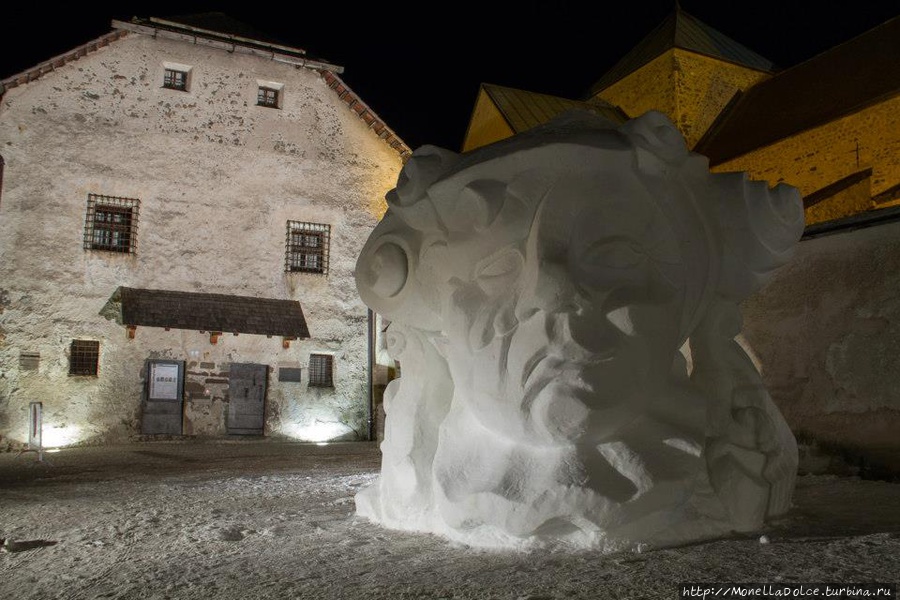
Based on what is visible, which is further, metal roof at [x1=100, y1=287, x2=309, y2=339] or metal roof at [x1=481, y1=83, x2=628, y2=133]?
metal roof at [x1=481, y1=83, x2=628, y2=133]

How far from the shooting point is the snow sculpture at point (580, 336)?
9.82ft

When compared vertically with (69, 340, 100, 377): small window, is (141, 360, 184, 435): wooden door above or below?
below

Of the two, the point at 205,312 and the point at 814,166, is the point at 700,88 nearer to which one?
the point at 814,166

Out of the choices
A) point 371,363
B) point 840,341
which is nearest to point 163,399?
point 371,363

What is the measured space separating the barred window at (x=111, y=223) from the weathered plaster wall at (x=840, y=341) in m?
12.2

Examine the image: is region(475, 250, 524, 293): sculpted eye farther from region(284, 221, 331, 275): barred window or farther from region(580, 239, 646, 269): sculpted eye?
region(284, 221, 331, 275): barred window

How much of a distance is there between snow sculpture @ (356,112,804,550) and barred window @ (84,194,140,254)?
12377 millimetres

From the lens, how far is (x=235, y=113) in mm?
15727

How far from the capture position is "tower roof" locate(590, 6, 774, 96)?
27078 mm

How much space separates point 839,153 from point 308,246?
45.1 ft

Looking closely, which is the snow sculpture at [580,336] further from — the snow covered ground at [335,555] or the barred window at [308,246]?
the barred window at [308,246]

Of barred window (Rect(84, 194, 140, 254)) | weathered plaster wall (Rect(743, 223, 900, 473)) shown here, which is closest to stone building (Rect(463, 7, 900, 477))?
weathered plaster wall (Rect(743, 223, 900, 473))

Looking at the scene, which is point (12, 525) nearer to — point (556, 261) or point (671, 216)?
point (556, 261)

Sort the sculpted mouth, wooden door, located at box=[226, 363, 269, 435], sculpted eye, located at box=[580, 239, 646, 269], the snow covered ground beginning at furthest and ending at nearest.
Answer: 1. wooden door, located at box=[226, 363, 269, 435]
2. sculpted eye, located at box=[580, 239, 646, 269]
3. the sculpted mouth
4. the snow covered ground
